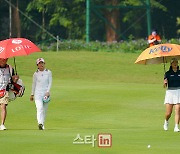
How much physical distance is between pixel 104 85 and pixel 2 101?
14.4 meters

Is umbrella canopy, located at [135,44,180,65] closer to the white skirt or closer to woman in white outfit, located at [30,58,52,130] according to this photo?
the white skirt

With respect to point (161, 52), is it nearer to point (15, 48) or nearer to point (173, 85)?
point (173, 85)

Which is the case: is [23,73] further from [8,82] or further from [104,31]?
[104,31]

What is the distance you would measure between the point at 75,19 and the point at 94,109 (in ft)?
139

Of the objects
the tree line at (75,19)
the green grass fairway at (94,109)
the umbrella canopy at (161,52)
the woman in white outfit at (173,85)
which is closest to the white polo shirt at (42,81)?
the green grass fairway at (94,109)

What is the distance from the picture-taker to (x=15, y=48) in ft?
74.2

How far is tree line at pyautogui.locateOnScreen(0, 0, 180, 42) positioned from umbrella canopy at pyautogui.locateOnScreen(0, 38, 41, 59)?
44.3m

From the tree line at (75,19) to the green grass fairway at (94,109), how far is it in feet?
69.7

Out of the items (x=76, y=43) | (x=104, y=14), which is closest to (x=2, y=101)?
(x=76, y=43)

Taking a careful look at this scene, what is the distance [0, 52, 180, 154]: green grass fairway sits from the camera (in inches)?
733

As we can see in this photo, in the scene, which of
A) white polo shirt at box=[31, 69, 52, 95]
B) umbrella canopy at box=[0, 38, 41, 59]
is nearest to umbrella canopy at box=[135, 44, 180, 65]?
white polo shirt at box=[31, 69, 52, 95]

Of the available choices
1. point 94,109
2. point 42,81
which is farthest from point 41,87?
point 94,109

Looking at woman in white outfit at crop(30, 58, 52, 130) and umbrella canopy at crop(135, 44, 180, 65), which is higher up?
umbrella canopy at crop(135, 44, 180, 65)

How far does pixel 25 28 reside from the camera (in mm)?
71875
